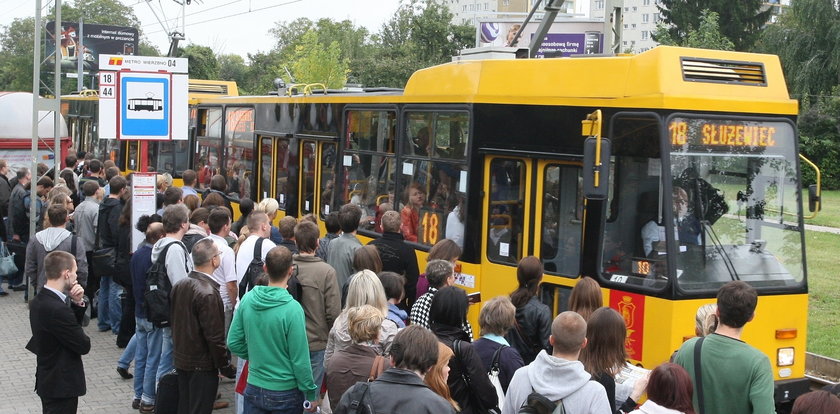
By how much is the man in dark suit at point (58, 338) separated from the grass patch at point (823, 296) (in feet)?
32.2

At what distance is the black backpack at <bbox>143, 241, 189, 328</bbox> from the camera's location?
8188 mm

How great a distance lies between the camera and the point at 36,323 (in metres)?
6.66

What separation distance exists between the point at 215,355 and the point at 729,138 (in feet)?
14.4

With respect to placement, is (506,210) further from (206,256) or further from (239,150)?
(239,150)

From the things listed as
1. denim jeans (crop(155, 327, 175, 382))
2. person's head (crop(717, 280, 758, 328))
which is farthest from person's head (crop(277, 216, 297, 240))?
person's head (crop(717, 280, 758, 328))

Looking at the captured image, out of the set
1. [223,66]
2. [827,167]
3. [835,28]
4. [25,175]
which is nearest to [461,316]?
[25,175]

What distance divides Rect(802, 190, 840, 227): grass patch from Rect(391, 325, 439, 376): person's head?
21231 mm

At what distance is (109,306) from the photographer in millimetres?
12047

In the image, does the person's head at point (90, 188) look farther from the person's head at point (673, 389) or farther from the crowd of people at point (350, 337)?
the person's head at point (673, 389)

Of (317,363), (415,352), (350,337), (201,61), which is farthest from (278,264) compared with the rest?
(201,61)

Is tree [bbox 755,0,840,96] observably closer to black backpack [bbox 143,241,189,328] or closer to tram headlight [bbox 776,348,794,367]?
tram headlight [bbox 776,348,794,367]

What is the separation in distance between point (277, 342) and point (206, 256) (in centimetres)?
121

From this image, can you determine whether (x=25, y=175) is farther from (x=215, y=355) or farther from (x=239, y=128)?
(x=215, y=355)

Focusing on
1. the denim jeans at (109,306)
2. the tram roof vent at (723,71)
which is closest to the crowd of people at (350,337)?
the denim jeans at (109,306)
